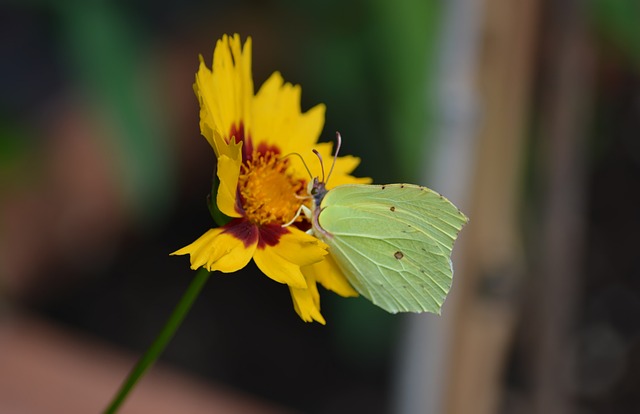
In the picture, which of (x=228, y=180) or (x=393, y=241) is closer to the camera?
(x=228, y=180)

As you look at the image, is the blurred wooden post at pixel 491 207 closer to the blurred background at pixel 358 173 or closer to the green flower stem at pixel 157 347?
the blurred background at pixel 358 173

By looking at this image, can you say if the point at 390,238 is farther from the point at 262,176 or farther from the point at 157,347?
the point at 157,347

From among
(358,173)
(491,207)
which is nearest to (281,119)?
(491,207)

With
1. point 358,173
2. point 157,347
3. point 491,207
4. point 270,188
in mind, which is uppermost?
point 358,173

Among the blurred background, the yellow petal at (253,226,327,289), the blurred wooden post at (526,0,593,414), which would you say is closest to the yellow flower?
the yellow petal at (253,226,327,289)

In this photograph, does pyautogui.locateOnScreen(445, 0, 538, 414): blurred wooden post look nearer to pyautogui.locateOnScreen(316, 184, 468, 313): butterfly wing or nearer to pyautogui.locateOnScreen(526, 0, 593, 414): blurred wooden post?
pyautogui.locateOnScreen(526, 0, 593, 414): blurred wooden post

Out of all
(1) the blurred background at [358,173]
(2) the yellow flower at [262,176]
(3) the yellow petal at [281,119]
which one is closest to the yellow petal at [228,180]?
(2) the yellow flower at [262,176]
